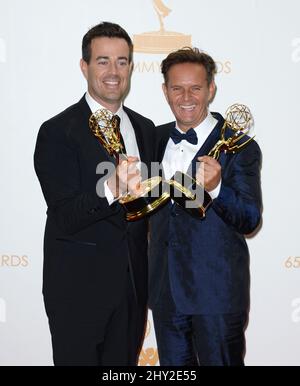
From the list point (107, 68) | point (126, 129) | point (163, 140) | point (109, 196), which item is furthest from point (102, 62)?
point (109, 196)

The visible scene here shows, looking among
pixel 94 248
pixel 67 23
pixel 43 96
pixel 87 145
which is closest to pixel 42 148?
pixel 87 145

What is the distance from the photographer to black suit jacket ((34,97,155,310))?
1648mm

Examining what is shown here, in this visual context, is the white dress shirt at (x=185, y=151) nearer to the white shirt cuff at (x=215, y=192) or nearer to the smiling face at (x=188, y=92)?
the smiling face at (x=188, y=92)

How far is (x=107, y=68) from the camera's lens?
5.62 ft

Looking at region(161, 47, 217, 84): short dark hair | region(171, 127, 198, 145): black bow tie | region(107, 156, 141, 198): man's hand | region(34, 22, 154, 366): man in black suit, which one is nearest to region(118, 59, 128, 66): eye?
region(34, 22, 154, 366): man in black suit

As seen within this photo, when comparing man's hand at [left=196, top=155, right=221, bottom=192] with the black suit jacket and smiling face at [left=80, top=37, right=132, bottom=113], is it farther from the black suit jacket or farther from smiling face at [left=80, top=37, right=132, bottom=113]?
smiling face at [left=80, top=37, right=132, bottom=113]

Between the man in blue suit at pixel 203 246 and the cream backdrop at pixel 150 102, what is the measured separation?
499mm

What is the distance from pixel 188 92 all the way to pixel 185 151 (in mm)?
190

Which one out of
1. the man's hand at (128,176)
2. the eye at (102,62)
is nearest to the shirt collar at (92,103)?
the eye at (102,62)

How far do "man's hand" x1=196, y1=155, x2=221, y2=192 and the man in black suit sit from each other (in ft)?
0.91

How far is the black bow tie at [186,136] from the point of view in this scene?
169 centimetres

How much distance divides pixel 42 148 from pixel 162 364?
2.71 feet

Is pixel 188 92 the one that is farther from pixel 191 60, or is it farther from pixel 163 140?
pixel 163 140

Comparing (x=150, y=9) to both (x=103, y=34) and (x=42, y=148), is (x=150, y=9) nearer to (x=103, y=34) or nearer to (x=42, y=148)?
(x=103, y=34)
